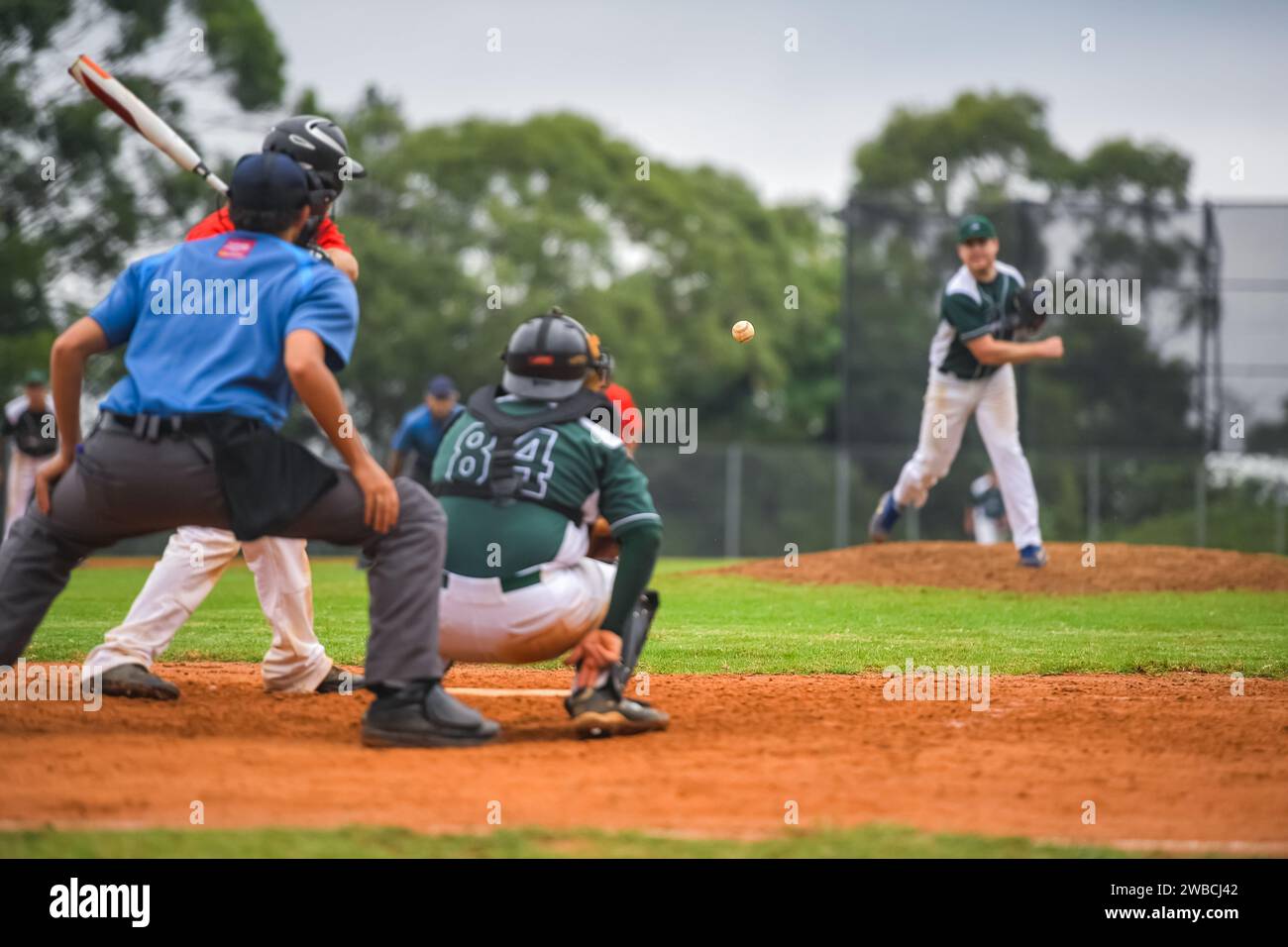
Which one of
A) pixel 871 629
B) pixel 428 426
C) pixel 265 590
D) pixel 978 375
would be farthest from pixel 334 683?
pixel 428 426

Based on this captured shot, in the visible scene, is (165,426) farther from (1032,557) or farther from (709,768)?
(1032,557)

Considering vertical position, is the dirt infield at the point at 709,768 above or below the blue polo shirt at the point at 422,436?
below

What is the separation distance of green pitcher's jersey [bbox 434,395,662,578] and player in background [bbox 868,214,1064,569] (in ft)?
24.0

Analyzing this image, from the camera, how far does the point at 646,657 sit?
30.1ft

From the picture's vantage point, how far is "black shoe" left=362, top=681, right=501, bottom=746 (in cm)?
559

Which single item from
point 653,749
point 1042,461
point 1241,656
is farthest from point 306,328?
point 1042,461

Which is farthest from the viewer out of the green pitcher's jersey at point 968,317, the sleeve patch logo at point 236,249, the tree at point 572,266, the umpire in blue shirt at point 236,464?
the tree at point 572,266

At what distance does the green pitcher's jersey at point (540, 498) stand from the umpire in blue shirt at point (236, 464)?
0.26 m

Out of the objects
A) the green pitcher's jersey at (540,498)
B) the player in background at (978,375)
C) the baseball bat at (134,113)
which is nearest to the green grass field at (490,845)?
the green pitcher's jersey at (540,498)

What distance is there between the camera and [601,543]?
6402 millimetres

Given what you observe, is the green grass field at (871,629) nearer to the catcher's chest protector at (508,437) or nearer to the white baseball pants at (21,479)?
the catcher's chest protector at (508,437)

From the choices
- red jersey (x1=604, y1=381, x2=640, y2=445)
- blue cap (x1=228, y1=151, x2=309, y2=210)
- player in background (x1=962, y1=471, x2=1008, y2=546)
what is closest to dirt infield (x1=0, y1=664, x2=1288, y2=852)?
blue cap (x1=228, y1=151, x2=309, y2=210)

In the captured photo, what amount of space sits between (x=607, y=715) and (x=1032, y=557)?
839 centimetres

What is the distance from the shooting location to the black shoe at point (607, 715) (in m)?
5.90
